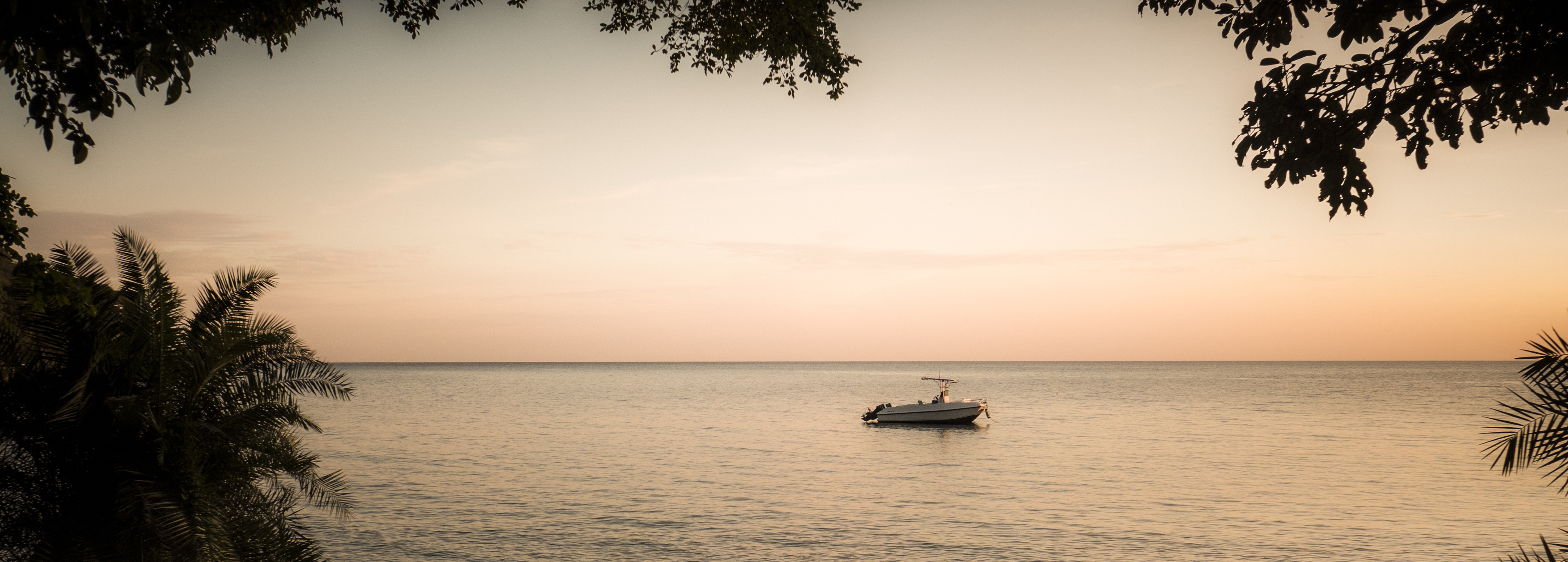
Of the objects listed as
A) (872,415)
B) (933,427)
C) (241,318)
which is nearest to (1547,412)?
(241,318)

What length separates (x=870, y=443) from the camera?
50094 millimetres

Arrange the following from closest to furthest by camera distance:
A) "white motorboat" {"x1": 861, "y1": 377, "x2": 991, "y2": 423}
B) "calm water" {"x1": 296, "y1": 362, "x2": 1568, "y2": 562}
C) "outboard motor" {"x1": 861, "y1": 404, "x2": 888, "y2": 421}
→ "calm water" {"x1": 296, "y1": 362, "x2": 1568, "y2": 562} → "white motorboat" {"x1": 861, "y1": 377, "x2": 991, "y2": 423} → "outboard motor" {"x1": 861, "y1": 404, "x2": 888, "y2": 421}

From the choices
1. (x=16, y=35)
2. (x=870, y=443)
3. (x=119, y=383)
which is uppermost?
(x=16, y=35)

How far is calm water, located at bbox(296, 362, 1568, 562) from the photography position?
2236 centimetres

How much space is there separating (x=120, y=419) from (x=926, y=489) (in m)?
26.7

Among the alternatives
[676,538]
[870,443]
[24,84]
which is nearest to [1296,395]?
[870,443]

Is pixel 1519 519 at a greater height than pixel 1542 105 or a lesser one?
lesser

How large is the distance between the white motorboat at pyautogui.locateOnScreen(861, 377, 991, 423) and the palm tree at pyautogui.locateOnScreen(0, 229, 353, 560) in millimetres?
50252

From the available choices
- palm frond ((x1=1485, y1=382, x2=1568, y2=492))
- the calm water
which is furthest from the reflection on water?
palm frond ((x1=1485, y1=382, x2=1568, y2=492))

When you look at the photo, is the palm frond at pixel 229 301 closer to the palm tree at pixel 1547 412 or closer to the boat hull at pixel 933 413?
the palm tree at pixel 1547 412

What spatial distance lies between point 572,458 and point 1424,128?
125 ft

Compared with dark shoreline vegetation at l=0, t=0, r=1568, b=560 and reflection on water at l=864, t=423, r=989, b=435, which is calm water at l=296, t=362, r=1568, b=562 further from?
dark shoreline vegetation at l=0, t=0, r=1568, b=560

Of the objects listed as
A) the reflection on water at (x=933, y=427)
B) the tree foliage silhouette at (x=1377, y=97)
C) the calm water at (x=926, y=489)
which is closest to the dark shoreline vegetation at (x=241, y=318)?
the tree foliage silhouette at (x=1377, y=97)

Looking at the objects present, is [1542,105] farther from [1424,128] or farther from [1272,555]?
[1272,555]
